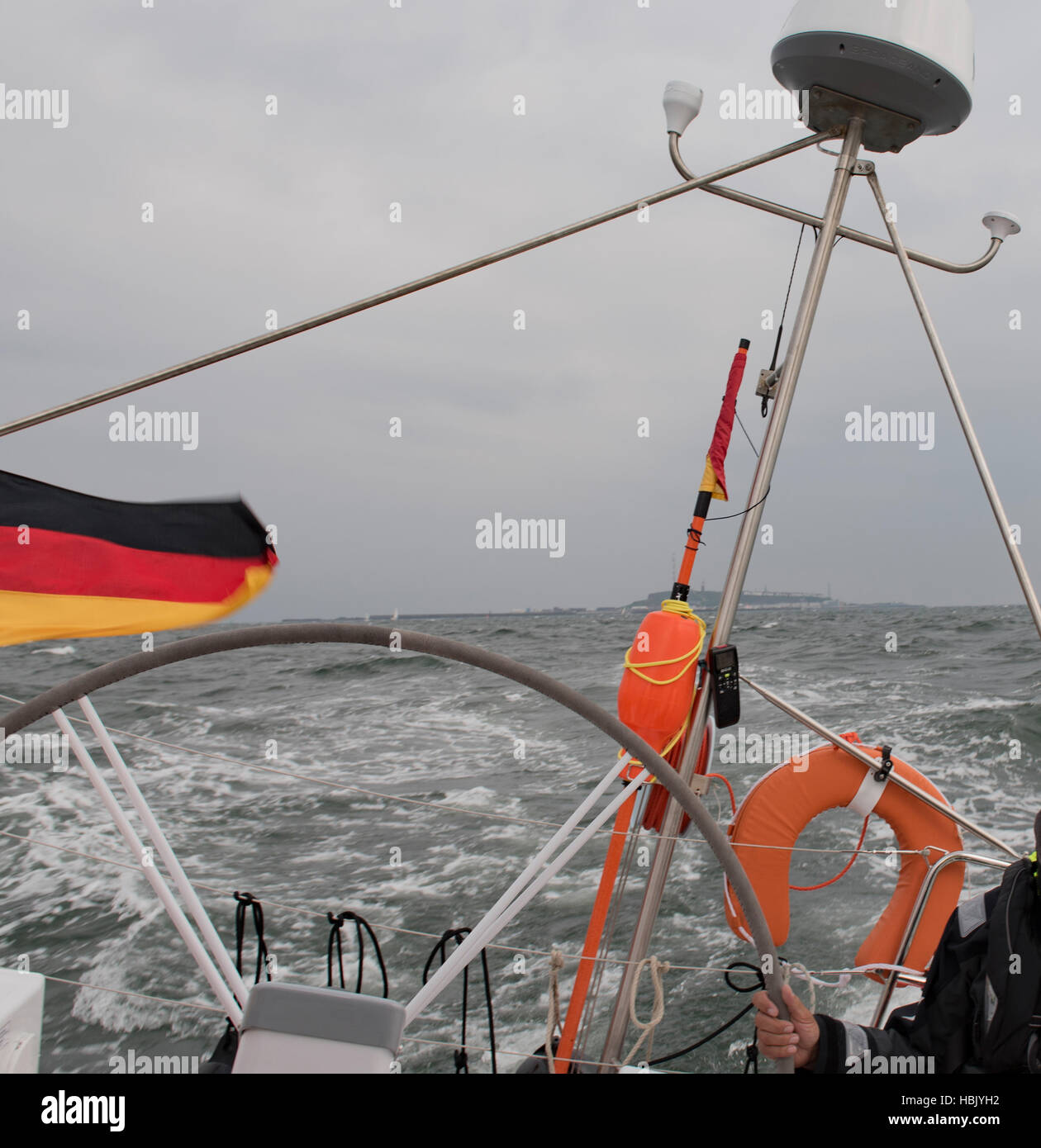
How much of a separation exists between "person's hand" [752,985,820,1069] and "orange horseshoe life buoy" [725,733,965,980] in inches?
28.0

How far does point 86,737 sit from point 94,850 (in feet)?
5.66

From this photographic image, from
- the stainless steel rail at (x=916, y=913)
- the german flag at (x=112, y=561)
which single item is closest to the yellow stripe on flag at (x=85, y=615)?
the german flag at (x=112, y=561)

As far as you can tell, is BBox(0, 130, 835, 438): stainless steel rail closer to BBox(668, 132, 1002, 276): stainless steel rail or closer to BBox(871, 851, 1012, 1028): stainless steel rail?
BBox(668, 132, 1002, 276): stainless steel rail

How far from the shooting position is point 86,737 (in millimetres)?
6875

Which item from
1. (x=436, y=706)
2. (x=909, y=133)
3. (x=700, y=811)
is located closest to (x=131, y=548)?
(x=700, y=811)

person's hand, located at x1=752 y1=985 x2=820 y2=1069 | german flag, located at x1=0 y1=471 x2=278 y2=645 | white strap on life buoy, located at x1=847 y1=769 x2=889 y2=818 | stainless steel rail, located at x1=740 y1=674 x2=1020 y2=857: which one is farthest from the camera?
white strap on life buoy, located at x1=847 y1=769 x2=889 y2=818

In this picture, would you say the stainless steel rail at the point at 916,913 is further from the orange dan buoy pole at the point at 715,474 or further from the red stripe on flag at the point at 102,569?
the red stripe on flag at the point at 102,569

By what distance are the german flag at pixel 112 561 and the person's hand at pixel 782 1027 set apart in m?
1.06

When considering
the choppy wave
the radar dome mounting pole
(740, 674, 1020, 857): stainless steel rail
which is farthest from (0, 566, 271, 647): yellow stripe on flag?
(740, 674, 1020, 857): stainless steel rail

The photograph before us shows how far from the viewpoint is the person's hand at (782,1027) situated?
1.28 metres

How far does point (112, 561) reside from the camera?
140 centimetres

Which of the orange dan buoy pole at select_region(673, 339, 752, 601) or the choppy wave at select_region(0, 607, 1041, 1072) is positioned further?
the choppy wave at select_region(0, 607, 1041, 1072)

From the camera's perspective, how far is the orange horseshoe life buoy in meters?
2.19
